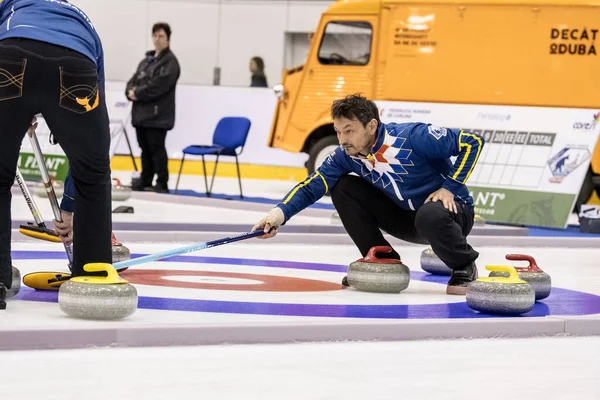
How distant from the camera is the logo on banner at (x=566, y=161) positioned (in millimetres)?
10211

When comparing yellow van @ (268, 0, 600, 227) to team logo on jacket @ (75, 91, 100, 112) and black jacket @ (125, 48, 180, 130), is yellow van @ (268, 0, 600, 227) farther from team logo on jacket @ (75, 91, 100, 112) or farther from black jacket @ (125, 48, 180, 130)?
team logo on jacket @ (75, 91, 100, 112)

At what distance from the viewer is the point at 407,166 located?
5168 mm

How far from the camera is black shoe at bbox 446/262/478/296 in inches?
207

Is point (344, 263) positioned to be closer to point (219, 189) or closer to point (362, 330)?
point (362, 330)

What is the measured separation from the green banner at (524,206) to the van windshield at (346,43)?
2.49m

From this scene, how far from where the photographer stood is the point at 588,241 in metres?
8.77

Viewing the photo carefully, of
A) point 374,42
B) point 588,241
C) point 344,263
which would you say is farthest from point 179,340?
point 374,42

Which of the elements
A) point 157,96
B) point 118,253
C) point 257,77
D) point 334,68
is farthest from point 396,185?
point 257,77

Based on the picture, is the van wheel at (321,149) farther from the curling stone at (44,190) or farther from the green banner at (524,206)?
A: the curling stone at (44,190)

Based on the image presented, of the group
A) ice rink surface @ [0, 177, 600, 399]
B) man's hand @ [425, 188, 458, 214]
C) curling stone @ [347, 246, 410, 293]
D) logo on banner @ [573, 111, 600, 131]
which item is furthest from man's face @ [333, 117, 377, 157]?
logo on banner @ [573, 111, 600, 131]

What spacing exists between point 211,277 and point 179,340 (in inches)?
69.5

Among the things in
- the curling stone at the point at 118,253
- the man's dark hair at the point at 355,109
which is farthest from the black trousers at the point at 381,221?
the curling stone at the point at 118,253

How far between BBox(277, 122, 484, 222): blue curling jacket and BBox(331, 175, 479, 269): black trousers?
72mm

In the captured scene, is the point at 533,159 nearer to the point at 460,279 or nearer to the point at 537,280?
the point at 460,279
